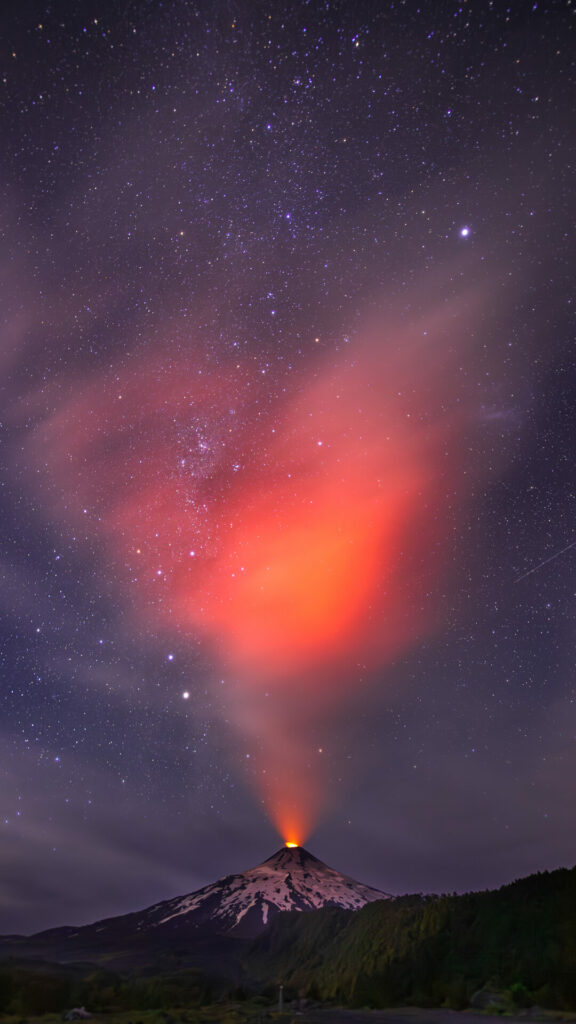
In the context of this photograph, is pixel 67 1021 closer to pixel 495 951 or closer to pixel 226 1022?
pixel 226 1022

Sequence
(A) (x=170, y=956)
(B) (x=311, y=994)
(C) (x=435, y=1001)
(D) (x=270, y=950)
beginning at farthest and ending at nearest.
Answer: (A) (x=170, y=956) < (D) (x=270, y=950) < (B) (x=311, y=994) < (C) (x=435, y=1001)

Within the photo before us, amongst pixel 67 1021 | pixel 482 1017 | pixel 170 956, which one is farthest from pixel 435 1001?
pixel 170 956

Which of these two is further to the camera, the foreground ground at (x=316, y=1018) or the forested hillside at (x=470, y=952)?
the forested hillside at (x=470, y=952)

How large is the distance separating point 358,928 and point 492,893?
33.8 meters

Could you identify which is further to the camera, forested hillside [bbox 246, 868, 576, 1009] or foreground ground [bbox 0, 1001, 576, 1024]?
forested hillside [bbox 246, 868, 576, 1009]

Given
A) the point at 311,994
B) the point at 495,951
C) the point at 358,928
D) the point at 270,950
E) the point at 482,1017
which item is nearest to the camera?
the point at 482,1017

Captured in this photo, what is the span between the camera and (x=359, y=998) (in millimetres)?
48312

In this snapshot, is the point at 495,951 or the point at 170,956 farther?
the point at 170,956

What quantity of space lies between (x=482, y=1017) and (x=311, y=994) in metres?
34.0

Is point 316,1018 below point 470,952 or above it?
below

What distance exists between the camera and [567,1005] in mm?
30891

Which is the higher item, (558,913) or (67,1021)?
(558,913)

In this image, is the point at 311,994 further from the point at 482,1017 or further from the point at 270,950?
the point at 270,950

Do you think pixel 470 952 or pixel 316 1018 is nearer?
pixel 316 1018
